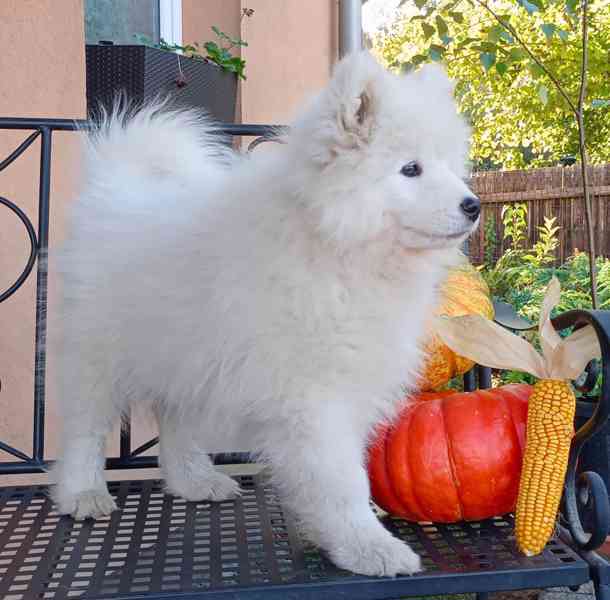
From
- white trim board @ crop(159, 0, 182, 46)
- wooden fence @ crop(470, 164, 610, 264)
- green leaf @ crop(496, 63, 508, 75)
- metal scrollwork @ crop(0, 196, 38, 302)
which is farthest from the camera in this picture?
wooden fence @ crop(470, 164, 610, 264)

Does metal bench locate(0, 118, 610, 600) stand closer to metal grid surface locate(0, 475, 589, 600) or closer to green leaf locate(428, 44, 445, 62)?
metal grid surface locate(0, 475, 589, 600)

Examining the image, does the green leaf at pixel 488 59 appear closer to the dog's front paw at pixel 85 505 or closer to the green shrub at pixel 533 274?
the dog's front paw at pixel 85 505

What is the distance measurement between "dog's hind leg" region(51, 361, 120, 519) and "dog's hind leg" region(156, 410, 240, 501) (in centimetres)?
21

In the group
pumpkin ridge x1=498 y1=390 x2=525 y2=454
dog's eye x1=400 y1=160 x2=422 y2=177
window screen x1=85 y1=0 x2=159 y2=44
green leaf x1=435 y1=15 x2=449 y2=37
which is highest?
window screen x1=85 y1=0 x2=159 y2=44

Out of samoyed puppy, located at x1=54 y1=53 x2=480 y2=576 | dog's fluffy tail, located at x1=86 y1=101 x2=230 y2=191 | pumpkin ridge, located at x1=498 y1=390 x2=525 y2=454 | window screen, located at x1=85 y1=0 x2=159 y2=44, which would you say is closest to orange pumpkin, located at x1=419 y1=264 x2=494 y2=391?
pumpkin ridge, located at x1=498 y1=390 x2=525 y2=454

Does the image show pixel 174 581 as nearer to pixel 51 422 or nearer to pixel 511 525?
pixel 511 525

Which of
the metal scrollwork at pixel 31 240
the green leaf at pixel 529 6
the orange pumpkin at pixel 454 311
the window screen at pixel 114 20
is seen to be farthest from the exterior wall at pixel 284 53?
the metal scrollwork at pixel 31 240

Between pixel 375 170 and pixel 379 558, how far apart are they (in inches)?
36.0

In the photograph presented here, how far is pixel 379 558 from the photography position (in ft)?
6.05

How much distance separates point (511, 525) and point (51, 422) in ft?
7.40

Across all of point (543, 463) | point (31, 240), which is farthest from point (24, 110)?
point (543, 463)

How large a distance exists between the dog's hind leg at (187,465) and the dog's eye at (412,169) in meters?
1.06

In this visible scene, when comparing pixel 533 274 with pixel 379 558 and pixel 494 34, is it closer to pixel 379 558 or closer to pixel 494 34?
pixel 494 34

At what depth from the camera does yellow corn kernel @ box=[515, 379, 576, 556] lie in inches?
75.2
